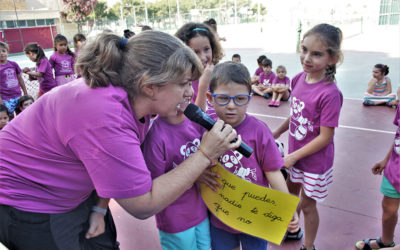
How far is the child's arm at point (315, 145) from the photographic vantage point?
196 centimetres

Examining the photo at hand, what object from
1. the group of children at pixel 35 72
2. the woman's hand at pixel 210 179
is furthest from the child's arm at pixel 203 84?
the group of children at pixel 35 72

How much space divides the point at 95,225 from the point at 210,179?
0.62m

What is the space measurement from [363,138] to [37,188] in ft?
15.6

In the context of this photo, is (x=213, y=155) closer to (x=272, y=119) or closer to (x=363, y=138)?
(x=363, y=138)

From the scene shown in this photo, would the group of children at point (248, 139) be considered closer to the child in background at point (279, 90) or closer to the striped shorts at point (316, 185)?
the striped shorts at point (316, 185)

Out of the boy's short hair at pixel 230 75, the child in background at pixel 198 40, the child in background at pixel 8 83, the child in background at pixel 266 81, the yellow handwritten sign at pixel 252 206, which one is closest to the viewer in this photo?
the yellow handwritten sign at pixel 252 206

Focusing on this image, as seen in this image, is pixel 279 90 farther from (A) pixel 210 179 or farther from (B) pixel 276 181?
(A) pixel 210 179

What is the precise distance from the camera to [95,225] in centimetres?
153

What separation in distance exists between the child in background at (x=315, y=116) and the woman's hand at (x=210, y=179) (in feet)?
2.32

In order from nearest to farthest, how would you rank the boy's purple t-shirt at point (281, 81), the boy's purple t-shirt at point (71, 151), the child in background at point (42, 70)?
the boy's purple t-shirt at point (71, 151)
the child in background at point (42, 70)
the boy's purple t-shirt at point (281, 81)

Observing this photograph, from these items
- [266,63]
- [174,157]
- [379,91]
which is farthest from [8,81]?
[379,91]

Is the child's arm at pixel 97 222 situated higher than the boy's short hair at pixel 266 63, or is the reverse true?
the child's arm at pixel 97 222

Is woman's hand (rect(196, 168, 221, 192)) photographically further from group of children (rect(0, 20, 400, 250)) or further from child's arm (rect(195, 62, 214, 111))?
child's arm (rect(195, 62, 214, 111))

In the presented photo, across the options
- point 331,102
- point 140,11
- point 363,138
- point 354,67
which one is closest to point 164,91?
point 331,102
